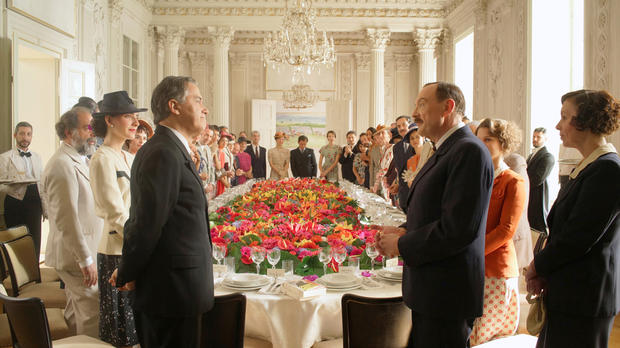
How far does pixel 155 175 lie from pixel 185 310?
19.6 inches

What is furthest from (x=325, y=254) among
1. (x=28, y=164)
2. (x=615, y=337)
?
(x=28, y=164)

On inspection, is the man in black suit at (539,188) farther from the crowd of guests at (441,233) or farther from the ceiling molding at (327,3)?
the ceiling molding at (327,3)

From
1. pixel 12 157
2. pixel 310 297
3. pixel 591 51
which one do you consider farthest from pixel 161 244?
pixel 591 51

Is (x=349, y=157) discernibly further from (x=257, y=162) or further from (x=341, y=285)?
(x=341, y=285)

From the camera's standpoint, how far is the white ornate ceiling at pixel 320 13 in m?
13.1

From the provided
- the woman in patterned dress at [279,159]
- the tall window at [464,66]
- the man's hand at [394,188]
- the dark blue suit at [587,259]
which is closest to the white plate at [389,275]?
the dark blue suit at [587,259]

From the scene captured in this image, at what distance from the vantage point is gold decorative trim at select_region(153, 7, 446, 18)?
13125 mm

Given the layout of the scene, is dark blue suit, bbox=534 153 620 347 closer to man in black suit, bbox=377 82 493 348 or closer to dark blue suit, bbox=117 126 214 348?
man in black suit, bbox=377 82 493 348

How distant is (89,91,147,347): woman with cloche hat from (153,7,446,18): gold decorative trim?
1131cm

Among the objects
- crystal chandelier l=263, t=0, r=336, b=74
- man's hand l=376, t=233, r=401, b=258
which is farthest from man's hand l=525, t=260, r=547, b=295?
crystal chandelier l=263, t=0, r=336, b=74

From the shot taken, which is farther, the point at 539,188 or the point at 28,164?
the point at 539,188

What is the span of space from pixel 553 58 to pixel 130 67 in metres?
9.70

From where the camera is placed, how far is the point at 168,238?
5.42 feet

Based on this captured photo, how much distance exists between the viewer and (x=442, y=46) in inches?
544
